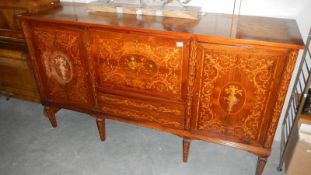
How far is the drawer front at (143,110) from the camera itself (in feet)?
5.81

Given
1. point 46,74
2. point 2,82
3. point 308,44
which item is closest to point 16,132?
point 2,82

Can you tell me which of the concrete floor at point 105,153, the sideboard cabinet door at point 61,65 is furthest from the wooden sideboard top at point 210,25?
the concrete floor at point 105,153

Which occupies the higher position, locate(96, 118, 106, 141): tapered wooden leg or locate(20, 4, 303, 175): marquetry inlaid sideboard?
locate(20, 4, 303, 175): marquetry inlaid sideboard

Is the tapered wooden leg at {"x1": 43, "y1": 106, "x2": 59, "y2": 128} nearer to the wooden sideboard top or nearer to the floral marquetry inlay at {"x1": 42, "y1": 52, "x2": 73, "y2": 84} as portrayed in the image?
the floral marquetry inlay at {"x1": 42, "y1": 52, "x2": 73, "y2": 84}

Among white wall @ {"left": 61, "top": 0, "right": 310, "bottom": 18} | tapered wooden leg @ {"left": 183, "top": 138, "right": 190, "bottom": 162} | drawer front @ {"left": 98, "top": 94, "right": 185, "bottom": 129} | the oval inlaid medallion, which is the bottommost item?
tapered wooden leg @ {"left": 183, "top": 138, "right": 190, "bottom": 162}

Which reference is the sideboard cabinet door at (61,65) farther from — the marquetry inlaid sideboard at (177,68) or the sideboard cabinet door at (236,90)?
the sideboard cabinet door at (236,90)

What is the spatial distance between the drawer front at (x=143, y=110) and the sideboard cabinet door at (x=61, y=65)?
17 cm

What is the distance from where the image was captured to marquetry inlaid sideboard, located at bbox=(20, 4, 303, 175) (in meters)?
1.43

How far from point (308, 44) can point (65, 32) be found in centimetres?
157

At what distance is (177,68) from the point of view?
62.6 inches

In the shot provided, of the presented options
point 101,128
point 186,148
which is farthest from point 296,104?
point 101,128

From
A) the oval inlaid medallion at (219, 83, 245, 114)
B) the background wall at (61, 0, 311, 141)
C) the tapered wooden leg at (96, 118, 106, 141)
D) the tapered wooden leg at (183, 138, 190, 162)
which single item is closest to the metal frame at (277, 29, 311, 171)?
the background wall at (61, 0, 311, 141)

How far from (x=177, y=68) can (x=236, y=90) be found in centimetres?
37

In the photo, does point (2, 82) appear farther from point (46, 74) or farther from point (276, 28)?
point (276, 28)
